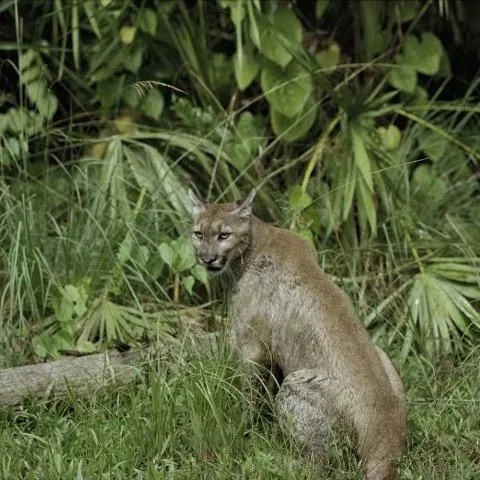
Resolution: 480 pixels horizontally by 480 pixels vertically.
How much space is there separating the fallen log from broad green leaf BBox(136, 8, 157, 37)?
10.7ft

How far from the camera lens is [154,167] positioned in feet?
30.4

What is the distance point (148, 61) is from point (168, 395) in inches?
174

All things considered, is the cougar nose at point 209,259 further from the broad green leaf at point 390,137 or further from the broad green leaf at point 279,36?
the broad green leaf at point 390,137

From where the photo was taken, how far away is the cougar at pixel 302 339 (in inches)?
249

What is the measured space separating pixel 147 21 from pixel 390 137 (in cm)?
213

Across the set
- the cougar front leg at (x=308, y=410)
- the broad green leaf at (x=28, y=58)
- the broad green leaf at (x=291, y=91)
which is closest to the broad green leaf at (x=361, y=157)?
the broad green leaf at (x=291, y=91)

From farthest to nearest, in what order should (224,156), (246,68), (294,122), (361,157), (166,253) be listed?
(246,68)
(294,122)
(224,156)
(361,157)
(166,253)

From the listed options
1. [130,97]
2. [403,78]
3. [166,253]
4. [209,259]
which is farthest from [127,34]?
[209,259]

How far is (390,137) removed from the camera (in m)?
9.66

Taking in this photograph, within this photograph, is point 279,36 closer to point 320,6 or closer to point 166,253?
point 320,6

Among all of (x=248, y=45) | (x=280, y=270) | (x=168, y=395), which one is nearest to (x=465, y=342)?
(x=280, y=270)

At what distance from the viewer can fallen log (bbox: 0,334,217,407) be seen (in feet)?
23.5

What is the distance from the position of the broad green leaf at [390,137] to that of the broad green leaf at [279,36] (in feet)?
3.14

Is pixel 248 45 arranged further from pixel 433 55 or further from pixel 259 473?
pixel 259 473
